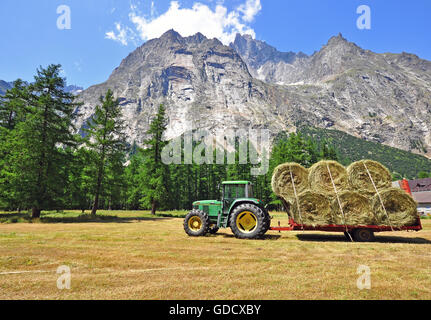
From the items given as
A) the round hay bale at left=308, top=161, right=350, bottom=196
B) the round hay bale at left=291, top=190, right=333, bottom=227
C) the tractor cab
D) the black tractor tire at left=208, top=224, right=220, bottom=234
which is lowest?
the black tractor tire at left=208, top=224, right=220, bottom=234

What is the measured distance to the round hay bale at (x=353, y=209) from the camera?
8.43 m

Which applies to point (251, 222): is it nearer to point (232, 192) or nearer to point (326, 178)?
point (232, 192)

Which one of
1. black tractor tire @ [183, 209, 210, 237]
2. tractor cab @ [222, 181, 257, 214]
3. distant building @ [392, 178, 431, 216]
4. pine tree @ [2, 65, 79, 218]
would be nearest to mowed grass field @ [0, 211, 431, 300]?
black tractor tire @ [183, 209, 210, 237]

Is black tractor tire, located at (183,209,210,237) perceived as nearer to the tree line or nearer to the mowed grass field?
the tree line

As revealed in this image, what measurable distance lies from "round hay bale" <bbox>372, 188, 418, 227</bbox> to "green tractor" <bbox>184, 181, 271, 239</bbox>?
4137 millimetres

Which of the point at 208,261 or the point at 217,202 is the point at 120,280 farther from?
the point at 217,202

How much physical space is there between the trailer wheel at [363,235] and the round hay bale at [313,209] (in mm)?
1203

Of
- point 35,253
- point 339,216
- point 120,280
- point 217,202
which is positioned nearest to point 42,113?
point 35,253

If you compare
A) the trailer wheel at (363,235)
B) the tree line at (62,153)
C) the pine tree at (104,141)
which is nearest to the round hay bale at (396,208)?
the trailer wheel at (363,235)

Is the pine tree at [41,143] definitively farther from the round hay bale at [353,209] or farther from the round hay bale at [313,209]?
the round hay bale at [353,209]

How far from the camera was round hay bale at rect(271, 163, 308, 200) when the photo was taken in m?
9.28

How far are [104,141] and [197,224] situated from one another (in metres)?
15.6

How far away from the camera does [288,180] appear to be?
9.51 meters
